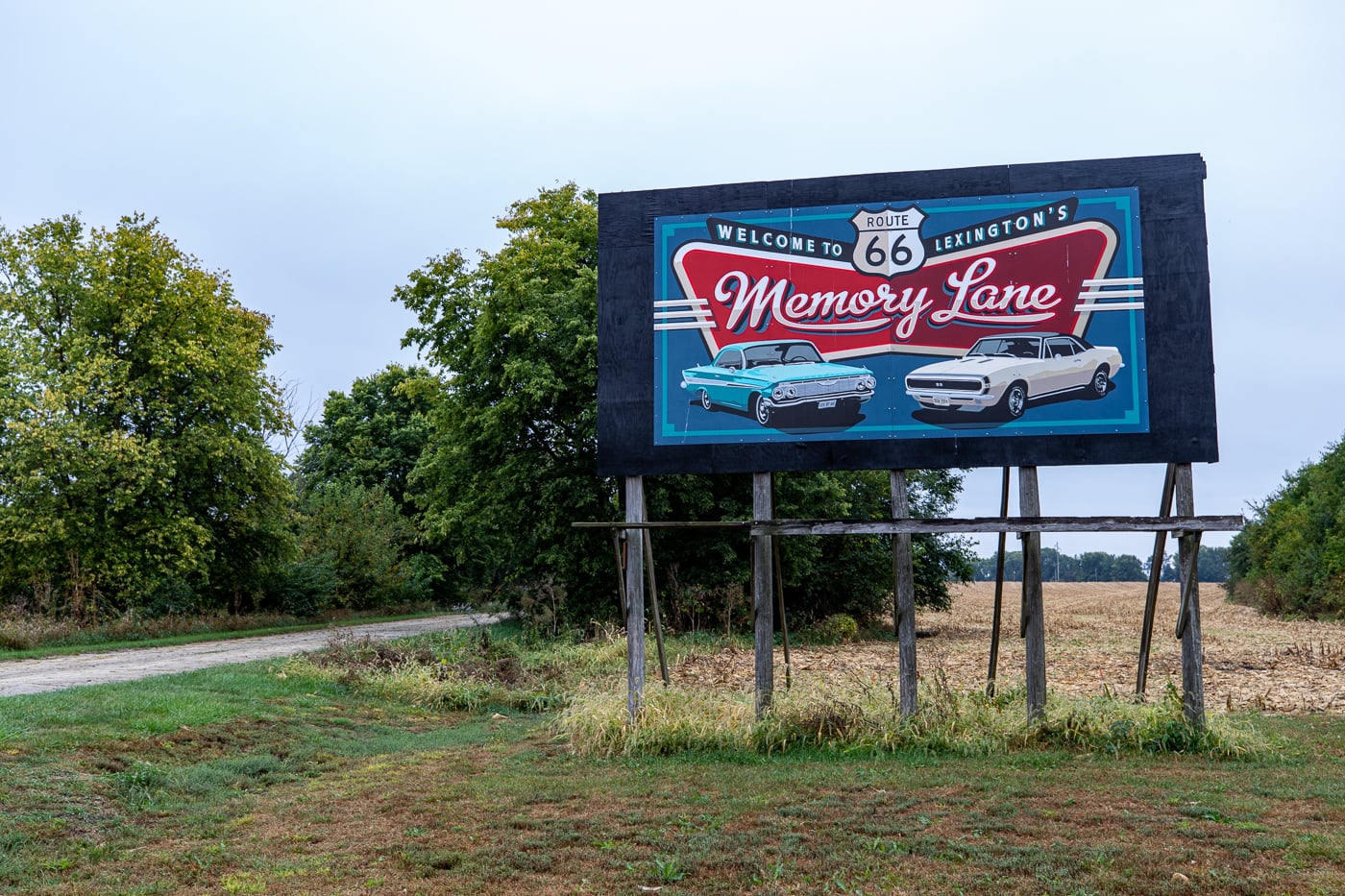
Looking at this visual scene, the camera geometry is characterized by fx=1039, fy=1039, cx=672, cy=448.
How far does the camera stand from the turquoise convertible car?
10.5 m

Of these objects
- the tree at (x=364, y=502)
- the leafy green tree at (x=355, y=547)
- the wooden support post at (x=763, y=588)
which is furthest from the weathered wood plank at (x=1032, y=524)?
the leafy green tree at (x=355, y=547)

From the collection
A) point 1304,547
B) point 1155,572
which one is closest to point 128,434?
point 1155,572

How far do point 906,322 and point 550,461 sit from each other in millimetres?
15166

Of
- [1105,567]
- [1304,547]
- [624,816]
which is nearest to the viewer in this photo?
[624,816]

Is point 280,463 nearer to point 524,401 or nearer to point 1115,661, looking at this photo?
point 524,401

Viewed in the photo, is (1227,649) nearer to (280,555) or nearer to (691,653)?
(691,653)

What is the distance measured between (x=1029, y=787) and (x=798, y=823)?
6.77 feet

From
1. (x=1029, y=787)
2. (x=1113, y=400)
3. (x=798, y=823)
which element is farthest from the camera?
(x=1113, y=400)

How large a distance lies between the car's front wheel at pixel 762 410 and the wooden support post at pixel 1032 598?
2.53 meters

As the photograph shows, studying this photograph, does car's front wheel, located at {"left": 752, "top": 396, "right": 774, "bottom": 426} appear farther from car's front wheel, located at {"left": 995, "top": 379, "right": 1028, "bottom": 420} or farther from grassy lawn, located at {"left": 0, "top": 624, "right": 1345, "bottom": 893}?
grassy lawn, located at {"left": 0, "top": 624, "right": 1345, "bottom": 893}

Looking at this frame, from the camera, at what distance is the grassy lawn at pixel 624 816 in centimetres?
578

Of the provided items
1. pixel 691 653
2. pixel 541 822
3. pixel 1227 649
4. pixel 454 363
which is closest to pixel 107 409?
pixel 454 363

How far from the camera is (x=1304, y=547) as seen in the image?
116 feet

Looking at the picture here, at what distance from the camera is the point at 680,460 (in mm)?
10734
